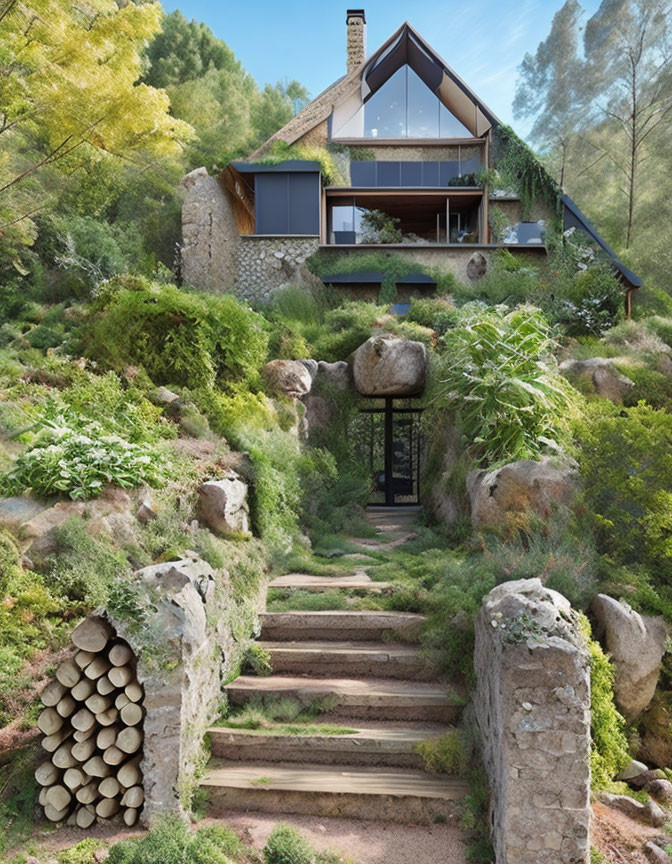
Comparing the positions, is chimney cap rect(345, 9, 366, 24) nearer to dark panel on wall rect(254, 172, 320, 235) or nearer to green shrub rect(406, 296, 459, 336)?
dark panel on wall rect(254, 172, 320, 235)

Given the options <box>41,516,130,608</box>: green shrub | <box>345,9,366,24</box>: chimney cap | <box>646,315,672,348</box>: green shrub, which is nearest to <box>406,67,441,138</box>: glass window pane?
<box>345,9,366,24</box>: chimney cap

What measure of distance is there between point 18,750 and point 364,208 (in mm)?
17895

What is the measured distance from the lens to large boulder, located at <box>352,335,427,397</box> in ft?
40.4

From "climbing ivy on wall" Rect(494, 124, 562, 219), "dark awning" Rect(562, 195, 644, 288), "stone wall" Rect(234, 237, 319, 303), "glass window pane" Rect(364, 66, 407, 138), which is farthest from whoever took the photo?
"glass window pane" Rect(364, 66, 407, 138)

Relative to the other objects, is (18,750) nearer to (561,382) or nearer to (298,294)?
(561,382)

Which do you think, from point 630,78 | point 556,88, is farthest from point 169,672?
point 556,88

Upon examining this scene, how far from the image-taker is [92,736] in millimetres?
4375

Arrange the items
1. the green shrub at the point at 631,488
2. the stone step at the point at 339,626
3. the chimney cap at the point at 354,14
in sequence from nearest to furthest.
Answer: the green shrub at the point at 631,488
the stone step at the point at 339,626
the chimney cap at the point at 354,14

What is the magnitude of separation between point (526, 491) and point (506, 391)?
6.01 ft

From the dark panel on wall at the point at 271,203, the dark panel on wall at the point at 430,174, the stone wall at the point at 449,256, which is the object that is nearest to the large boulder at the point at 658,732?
the stone wall at the point at 449,256

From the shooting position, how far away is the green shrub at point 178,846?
150 inches

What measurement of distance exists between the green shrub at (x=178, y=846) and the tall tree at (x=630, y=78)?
1955 cm

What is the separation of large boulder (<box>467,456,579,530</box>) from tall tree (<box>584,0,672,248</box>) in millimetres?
15217

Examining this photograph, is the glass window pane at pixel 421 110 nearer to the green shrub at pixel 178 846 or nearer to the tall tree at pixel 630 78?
the tall tree at pixel 630 78
